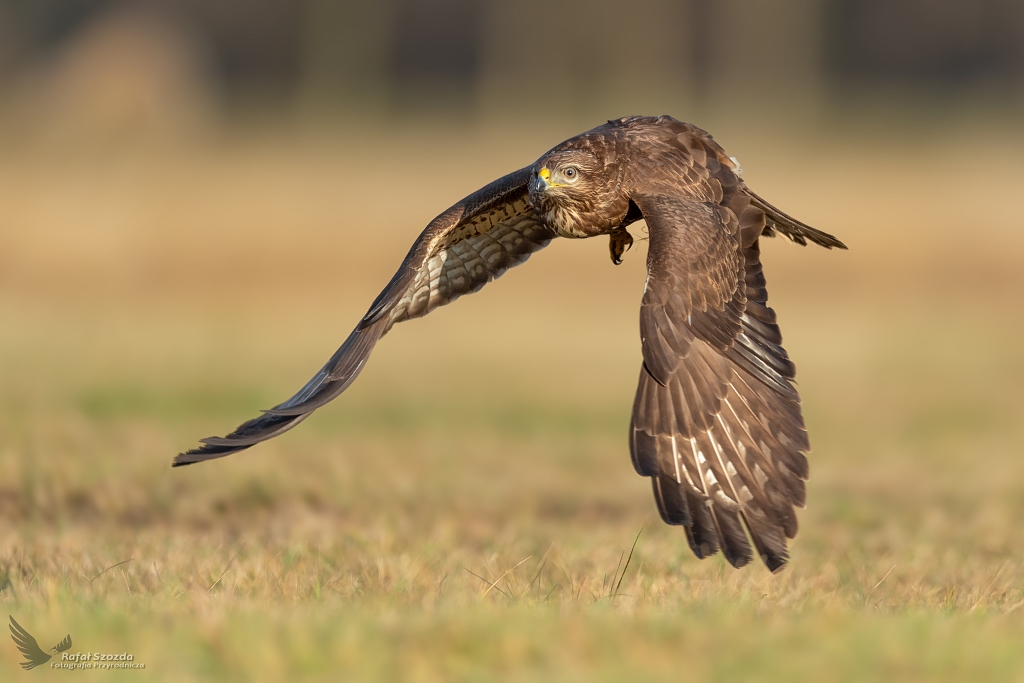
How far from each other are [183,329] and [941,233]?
27.4ft

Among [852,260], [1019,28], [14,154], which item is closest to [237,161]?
[14,154]

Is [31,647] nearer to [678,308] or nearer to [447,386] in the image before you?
[678,308]

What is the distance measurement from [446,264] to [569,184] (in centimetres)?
79

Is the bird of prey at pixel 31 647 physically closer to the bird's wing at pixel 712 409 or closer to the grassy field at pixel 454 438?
the grassy field at pixel 454 438

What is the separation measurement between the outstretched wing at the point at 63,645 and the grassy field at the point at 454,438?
0.07 metres

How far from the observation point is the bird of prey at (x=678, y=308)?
4691 millimetres

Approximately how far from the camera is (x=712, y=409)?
15.9 ft

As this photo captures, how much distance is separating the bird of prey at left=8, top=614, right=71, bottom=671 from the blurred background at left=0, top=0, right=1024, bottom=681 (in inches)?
2.2

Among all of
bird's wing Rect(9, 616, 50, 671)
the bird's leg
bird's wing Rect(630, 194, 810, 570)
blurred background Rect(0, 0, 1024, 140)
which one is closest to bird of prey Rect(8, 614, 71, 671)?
bird's wing Rect(9, 616, 50, 671)

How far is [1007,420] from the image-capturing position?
10023mm

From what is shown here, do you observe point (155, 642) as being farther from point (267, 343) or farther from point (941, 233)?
point (941, 233)

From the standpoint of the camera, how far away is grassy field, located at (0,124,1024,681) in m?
4.04

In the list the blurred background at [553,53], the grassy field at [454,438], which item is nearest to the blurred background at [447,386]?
the grassy field at [454,438]

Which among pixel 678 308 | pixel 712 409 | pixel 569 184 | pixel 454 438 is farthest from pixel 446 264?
pixel 454 438
